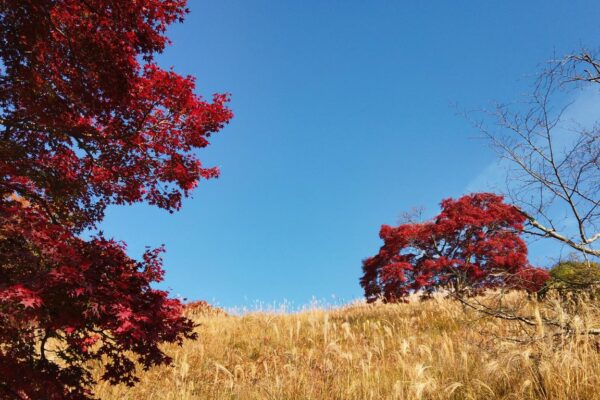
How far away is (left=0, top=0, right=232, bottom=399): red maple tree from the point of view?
3697 millimetres

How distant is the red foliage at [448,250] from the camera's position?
13.9 m

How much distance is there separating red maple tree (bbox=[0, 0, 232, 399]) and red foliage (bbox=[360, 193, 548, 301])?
8.92 metres

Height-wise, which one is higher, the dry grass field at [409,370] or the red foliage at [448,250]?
the red foliage at [448,250]

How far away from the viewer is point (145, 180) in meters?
6.53

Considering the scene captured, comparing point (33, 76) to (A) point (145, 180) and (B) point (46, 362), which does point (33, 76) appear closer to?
(A) point (145, 180)

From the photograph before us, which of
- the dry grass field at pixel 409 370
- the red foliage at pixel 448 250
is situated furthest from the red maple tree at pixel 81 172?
the red foliage at pixel 448 250

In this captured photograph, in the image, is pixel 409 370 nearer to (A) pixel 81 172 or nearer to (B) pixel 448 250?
(A) pixel 81 172

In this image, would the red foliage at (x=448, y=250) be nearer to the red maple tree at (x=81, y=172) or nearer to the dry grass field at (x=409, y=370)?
the dry grass field at (x=409, y=370)

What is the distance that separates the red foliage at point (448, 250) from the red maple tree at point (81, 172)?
8916 mm

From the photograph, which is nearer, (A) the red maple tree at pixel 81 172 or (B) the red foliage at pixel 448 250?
(A) the red maple tree at pixel 81 172

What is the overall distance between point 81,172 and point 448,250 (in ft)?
39.4

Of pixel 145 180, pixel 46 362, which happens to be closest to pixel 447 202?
pixel 145 180

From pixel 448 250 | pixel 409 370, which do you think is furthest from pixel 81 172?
pixel 448 250

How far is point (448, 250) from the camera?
1472cm
